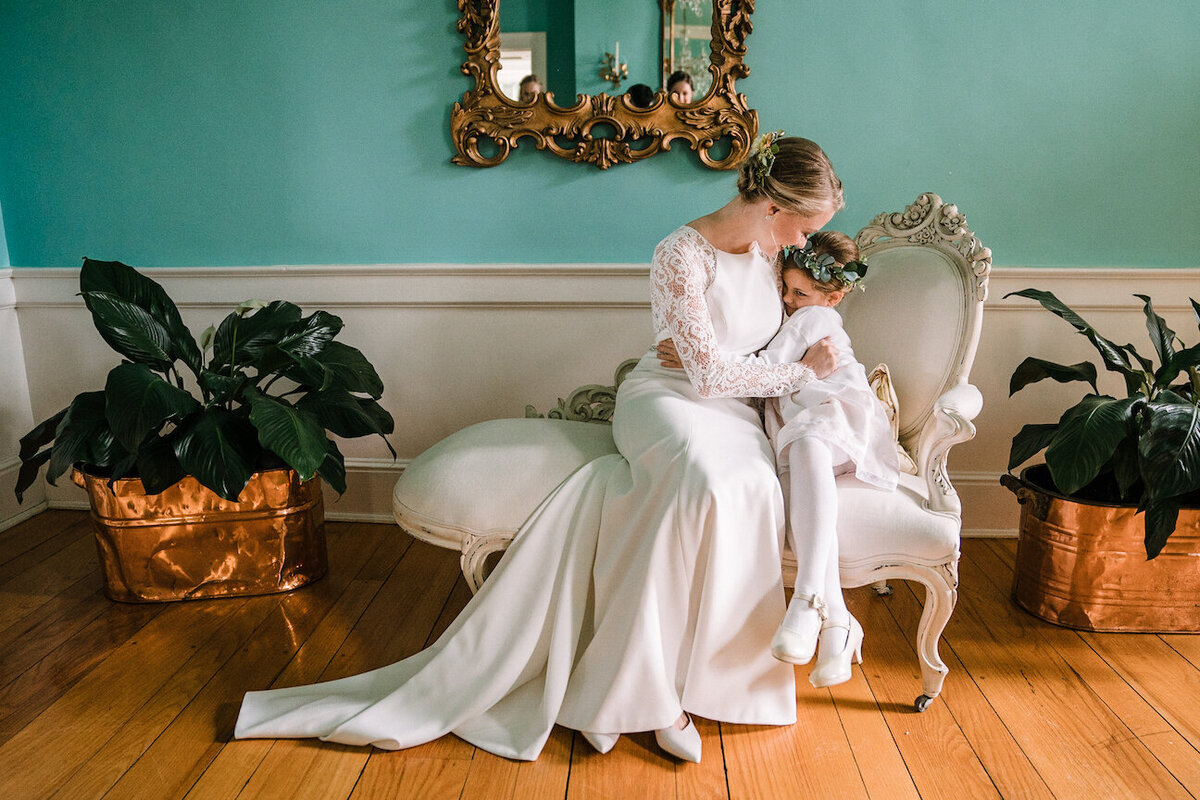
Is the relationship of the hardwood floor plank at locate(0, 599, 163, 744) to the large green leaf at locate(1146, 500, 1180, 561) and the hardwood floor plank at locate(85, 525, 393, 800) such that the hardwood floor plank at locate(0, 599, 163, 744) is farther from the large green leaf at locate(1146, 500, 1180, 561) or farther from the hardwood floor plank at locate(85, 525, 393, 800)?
the large green leaf at locate(1146, 500, 1180, 561)

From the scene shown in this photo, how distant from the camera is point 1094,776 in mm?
1651

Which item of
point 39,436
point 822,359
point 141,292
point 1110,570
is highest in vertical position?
point 141,292

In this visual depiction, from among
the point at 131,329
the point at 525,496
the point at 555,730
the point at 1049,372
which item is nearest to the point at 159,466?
the point at 131,329

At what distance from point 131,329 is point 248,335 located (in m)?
0.30

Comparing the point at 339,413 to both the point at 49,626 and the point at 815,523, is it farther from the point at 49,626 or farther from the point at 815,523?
the point at 815,523

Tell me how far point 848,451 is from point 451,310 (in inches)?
61.4

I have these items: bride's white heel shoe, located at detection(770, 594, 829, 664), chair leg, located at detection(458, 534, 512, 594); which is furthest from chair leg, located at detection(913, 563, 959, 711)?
chair leg, located at detection(458, 534, 512, 594)

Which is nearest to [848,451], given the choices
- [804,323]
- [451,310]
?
[804,323]

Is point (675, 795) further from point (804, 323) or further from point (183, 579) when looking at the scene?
point (183, 579)

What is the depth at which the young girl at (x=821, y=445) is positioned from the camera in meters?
1.70

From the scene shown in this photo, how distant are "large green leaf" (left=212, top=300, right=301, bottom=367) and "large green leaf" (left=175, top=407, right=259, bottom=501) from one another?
183mm

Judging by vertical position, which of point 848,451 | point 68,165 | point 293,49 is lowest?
point 848,451

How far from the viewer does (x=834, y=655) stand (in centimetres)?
168

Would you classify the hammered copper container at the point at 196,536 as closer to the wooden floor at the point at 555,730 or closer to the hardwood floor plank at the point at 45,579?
the wooden floor at the point at 555,730
